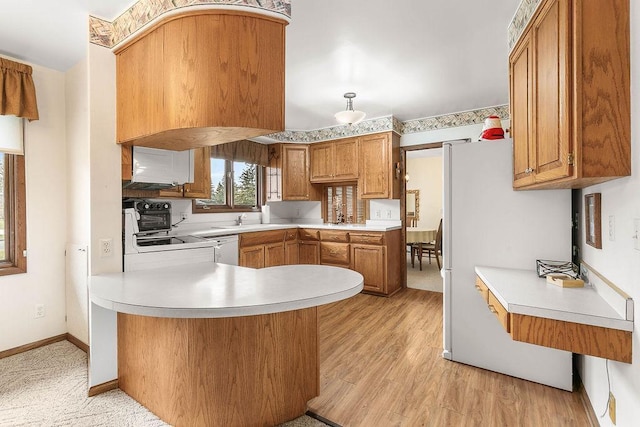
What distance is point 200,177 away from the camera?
11.9ft

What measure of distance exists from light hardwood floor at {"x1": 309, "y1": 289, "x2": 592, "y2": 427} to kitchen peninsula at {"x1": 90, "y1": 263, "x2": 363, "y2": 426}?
372 millimetres

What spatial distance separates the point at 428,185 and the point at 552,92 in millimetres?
6590

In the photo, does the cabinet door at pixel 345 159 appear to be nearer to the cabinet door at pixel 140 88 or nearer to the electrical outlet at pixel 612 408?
the cabinet door at pixel 140 88

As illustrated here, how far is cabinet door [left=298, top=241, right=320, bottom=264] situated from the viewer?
4.74 metres

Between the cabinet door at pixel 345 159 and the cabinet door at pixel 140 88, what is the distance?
3.21 m

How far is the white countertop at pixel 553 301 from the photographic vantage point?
135 cm

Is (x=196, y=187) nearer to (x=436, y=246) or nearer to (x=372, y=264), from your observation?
(x=372, y=264)

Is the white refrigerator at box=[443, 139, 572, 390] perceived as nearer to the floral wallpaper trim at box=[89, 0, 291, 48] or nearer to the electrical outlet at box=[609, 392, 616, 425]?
the electrical outlet at box=[609, 392, 616, 425]

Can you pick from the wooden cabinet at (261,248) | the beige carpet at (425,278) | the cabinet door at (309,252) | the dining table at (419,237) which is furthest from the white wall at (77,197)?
the dining table at (419,237)

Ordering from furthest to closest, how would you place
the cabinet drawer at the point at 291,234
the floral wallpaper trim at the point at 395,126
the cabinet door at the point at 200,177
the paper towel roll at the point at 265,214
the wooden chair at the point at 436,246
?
the wooden chair at the point at 436,246
the paper towel roll at the point at 265,214
the cabinet drawer at the point at 291,234
the floral wallpaper trim at the point at 395,126
the cabinet door at the point at 200,177

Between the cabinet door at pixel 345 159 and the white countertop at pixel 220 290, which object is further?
the cabinet door at pixel 345 159

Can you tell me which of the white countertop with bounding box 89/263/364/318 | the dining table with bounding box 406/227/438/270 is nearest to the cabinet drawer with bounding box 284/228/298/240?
the dining table with bounding box 406/227/438/270

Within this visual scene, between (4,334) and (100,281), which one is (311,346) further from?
(4,334)

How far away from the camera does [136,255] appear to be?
222 centimetres
